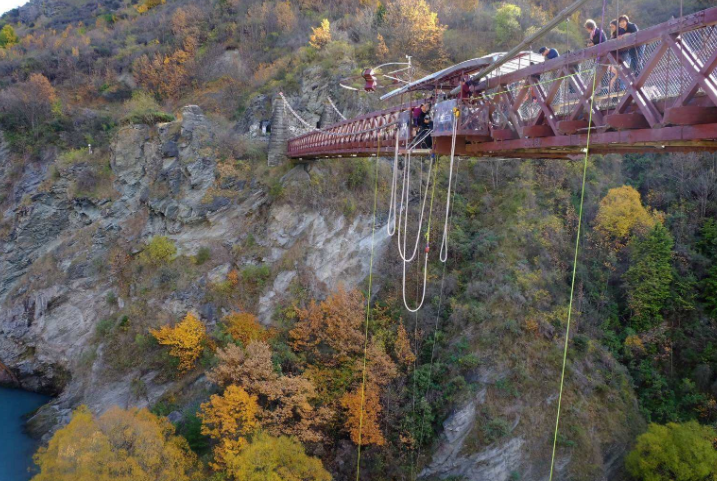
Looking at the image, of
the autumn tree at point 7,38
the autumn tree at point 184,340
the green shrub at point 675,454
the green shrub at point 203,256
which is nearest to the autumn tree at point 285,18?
the green shrub at point 203,256

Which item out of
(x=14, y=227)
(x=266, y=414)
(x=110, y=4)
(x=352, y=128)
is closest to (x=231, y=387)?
(x=266, y=414)

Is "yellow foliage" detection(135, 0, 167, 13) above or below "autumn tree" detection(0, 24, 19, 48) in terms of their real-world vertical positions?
above

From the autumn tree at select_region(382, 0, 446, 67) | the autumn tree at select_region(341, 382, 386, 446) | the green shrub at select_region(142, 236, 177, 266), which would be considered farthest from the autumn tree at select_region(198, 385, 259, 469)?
the autumn tree at select_region(382, 0, 446, 67)

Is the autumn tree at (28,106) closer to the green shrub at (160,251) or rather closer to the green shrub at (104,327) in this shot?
the green shrub at (160,251)

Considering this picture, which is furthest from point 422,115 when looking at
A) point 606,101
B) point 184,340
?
point 184,340

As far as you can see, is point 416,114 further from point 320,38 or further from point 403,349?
point 320,38

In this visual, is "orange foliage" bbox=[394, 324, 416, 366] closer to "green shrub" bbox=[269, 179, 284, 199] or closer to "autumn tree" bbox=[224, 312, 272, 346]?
"autumn tree" bbox=[224, 312, 272, 346]
